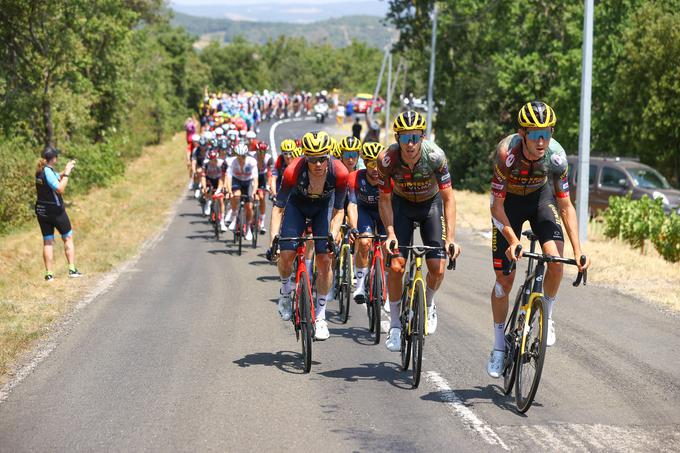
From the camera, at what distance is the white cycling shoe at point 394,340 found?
27.9 ft

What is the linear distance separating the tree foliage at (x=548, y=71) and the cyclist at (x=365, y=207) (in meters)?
20.9

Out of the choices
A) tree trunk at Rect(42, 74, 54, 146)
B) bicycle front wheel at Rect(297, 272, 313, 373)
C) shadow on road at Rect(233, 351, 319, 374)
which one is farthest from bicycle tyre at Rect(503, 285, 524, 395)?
tree trunk at Rect(42, 74, 54, 146)

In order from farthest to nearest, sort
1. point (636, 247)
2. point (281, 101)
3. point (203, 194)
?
point (281, 101) < point (203, 194) < point (636, 247)

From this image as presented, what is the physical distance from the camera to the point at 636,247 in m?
19.4

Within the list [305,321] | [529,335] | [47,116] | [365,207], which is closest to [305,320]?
[305,321]

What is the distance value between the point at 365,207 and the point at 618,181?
14917 mm

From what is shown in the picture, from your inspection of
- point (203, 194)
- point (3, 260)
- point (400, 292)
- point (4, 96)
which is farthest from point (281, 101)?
point (400, 292)

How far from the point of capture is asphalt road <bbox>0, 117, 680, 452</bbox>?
22.0 ft

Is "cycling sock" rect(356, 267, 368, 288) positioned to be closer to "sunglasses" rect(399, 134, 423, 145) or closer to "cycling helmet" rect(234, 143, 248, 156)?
"sunglasses" rect(399, 134, 423, 145)

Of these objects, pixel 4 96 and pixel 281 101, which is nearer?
pixel 4 96

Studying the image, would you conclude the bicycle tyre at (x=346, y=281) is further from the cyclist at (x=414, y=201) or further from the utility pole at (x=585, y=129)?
the utility pole at (x=585, y=129)

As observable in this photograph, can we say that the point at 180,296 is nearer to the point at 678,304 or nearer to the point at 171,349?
the point at 171,349

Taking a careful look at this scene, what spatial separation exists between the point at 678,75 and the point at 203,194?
14.9 metres

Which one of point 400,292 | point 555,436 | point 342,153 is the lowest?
point 555,436
